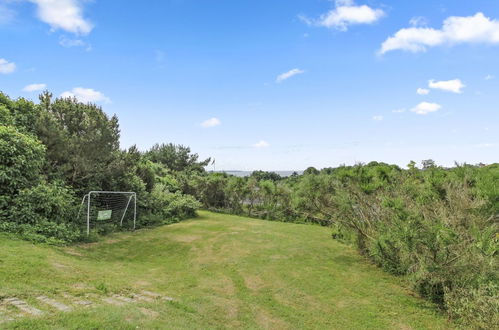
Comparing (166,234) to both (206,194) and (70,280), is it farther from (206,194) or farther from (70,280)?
(206,194)

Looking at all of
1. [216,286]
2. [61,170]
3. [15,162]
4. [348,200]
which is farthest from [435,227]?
[61,170]

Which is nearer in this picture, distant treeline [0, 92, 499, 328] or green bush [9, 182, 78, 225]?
distant treeline [0, 92, 499, 328]

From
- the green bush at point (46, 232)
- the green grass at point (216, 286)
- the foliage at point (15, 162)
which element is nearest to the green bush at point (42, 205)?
the green bush at point (46, 232)

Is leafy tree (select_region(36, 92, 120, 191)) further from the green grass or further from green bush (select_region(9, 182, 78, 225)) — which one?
the green grass

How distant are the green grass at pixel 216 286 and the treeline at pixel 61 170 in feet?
4.87

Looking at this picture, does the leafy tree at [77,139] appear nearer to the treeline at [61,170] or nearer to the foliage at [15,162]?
the treeline at [61,170]

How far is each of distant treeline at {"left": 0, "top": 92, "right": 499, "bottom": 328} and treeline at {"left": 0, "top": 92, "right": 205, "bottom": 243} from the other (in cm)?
4

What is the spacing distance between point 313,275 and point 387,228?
2236 millimetres


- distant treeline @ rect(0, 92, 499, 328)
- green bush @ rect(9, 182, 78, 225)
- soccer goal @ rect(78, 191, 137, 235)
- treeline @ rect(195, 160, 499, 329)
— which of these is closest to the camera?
treeline @ rect(195, 160, 499, 329)

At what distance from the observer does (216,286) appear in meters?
6.67

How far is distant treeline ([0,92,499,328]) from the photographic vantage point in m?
5.45

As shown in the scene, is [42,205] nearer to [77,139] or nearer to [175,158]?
[77,139]

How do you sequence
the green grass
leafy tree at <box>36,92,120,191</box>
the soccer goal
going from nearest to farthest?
the green grass, leafy tree at <box>36,92,120,191</box>, the soccer goal

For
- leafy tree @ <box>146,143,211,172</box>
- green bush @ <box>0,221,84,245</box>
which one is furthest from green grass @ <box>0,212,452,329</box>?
leafy tree @ <box>146,143,211,172</box>
